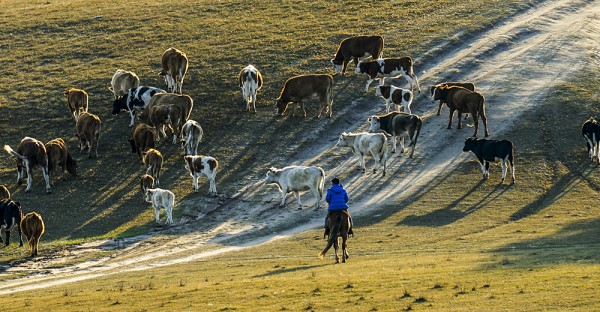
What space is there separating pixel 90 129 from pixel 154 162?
4799 millimetres

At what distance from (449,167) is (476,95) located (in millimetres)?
4341

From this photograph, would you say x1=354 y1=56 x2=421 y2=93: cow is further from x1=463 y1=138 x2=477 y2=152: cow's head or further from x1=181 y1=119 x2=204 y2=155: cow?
x1=181 y1=119 x2=204 y2=155: cow

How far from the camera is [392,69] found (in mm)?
49406

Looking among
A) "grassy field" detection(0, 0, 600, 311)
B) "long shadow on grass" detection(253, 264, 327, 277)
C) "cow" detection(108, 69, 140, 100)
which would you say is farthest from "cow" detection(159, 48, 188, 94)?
"long shadow on grass" detection(253, 264, 327, 277)

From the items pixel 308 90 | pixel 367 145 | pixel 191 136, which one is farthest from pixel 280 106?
pixel 367 145

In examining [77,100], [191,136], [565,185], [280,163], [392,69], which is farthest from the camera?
[392,69]

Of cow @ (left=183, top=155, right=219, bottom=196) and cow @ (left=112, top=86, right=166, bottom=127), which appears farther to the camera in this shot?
cow @ (left=112, top=86, right=166, bottom=127)

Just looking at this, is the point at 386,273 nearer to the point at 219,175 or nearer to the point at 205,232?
the point at 205,232

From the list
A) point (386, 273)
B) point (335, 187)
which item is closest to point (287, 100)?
point (335, 187)

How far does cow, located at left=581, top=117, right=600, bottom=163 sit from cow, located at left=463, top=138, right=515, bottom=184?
3948mm

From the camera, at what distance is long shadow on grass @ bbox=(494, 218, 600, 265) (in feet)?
78.6

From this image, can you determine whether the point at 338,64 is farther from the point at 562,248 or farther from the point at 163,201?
the point at 562,248

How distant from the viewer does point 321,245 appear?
1196 inches

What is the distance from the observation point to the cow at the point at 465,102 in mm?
42969
